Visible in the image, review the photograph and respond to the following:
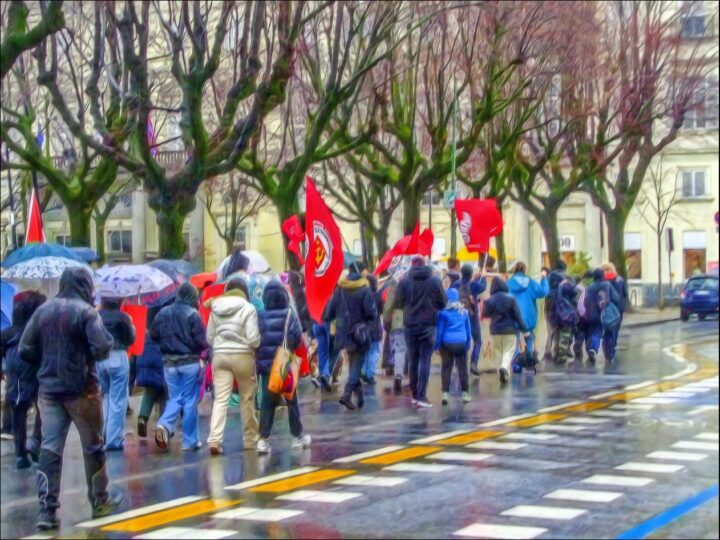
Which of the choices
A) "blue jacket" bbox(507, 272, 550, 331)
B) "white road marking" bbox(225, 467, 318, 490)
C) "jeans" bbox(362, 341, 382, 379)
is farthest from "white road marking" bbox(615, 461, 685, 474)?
"blue jacket" bbox(507, 272, 550, 331)

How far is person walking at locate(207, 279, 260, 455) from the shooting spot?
12.5m

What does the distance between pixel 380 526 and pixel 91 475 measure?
7.22 feet

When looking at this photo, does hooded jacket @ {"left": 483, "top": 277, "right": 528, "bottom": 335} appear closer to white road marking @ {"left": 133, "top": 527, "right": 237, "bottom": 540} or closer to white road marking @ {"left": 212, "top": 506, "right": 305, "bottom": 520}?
white road marking @ {"left": 212, "top": 506, "right": 305, "bottom": 520}

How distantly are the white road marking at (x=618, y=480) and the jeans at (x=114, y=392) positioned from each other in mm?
4561

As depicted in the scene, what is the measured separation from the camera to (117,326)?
12695mm

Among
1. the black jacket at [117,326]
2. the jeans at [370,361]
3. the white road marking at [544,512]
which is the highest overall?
the black jacket at [117,326]

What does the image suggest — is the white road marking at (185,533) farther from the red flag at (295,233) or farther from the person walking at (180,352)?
the red flag at (295,233)

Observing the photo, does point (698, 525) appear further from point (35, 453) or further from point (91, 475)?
point (35, 453)

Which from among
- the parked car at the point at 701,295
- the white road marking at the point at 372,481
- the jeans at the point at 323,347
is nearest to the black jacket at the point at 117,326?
the white road marking at the point at 372,481

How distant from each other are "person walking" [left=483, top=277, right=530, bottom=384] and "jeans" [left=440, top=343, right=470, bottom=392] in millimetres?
2074

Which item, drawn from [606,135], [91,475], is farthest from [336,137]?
[91,475]

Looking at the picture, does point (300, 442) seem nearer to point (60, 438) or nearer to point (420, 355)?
point (420, 355)

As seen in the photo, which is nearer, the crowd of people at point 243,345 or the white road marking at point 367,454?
the crowd of people at point 243,345

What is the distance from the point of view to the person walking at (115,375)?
41.6 ft
